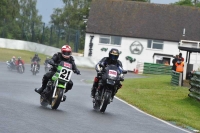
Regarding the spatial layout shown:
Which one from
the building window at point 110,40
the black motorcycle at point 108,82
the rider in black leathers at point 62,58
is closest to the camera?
the rider in black leathers at point 62,58

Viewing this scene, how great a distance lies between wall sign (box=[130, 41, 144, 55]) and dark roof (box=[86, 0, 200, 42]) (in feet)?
2.97

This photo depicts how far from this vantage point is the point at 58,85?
→ 52.2 ft

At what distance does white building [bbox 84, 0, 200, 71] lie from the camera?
73312 mm

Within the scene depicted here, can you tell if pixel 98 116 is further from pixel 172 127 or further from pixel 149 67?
pixel 149 67

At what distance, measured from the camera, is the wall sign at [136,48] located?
73.3m

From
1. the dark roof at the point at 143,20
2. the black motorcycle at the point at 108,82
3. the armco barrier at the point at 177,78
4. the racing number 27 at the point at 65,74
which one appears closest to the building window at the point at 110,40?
the dark roof at the point at 143,20

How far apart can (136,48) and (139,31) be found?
2.03m

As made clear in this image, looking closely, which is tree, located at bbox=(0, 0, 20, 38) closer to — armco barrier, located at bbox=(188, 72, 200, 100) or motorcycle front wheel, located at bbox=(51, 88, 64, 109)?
armco barrier, located at bbox=(188, 72, 200, 100)

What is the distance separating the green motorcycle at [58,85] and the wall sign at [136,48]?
57.0 meters

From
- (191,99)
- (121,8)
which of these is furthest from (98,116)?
(121,8)

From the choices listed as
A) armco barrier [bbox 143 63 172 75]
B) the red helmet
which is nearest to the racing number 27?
the red helmet

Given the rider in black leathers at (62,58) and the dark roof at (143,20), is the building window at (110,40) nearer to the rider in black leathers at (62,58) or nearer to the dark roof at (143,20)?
the dark roof at (143,20)

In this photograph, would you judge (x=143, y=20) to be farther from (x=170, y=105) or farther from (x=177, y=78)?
(x=170, y=105)

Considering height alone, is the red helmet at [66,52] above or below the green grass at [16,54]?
above
